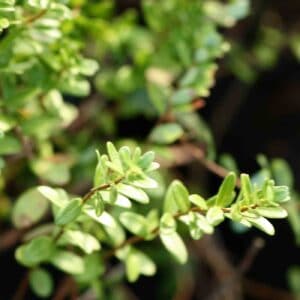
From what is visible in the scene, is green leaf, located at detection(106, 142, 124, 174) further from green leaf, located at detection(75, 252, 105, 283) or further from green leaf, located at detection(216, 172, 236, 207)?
green leaf, located at detection(75, 252, 105, 283)

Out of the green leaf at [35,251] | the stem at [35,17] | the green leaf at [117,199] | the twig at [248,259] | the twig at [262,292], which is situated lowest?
the twig at [262,292]

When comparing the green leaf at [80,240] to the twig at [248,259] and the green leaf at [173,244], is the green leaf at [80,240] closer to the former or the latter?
the green leaf at [173,244]

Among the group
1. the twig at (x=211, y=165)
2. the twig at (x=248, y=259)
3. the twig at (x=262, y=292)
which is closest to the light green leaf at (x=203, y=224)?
the twig at (x=211, y=165)

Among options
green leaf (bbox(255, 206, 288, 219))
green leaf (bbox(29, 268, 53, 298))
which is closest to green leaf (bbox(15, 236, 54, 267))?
green leaf (bbox(29, 268, 53, 298))

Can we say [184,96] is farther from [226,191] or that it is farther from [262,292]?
[262,292]

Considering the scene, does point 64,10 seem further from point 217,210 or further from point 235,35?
point 235,35

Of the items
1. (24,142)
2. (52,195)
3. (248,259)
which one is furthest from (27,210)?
(248,259)
